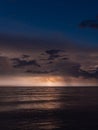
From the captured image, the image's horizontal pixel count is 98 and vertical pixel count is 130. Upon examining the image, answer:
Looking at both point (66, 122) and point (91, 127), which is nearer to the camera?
point (91, 127)

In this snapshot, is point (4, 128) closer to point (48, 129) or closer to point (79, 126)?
point (48, 129)

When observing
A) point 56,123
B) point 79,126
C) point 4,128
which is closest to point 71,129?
point 79,126

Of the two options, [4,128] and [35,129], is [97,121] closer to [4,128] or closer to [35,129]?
[35,129]

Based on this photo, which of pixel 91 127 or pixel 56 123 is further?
pixel 56 123

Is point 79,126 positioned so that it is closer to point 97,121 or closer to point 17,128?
point 97,121

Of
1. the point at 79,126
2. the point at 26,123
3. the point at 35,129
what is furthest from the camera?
the point at 26,123

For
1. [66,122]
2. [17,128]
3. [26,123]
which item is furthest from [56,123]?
[17,128]

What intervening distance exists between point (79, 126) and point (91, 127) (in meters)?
2.47

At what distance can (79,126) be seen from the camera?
58.2 metres

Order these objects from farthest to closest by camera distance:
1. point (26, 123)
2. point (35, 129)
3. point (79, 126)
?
point (26, 123), point (79, 126), point (35, 129)

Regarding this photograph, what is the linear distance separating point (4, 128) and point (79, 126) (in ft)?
49.1

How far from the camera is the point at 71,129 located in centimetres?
5456

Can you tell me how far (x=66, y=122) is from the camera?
6431 cm

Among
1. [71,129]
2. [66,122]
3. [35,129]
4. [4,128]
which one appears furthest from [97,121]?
[4,128]
